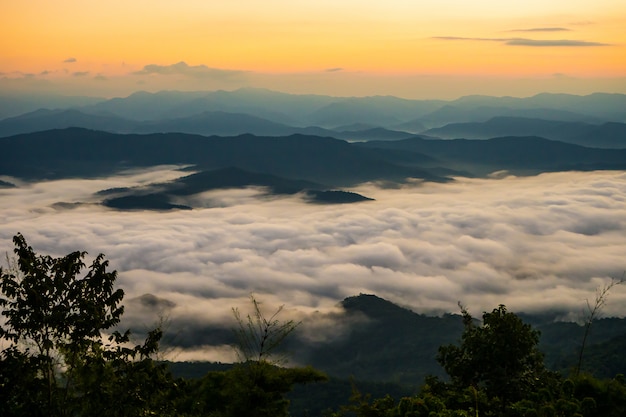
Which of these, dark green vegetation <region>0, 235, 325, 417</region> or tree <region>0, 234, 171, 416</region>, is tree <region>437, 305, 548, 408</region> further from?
tree <region>0, 234, 171, 416</region>

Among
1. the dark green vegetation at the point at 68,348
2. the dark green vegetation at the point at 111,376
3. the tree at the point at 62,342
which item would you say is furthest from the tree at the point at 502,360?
the tree at the point at 62,342

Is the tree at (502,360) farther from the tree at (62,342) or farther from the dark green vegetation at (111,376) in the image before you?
the tree at (62,342)

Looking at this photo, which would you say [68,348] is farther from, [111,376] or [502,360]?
[502,360]

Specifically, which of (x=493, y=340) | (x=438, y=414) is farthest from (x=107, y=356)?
(x=493, y=340)

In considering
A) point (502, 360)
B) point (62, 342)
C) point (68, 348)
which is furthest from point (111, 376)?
point (502, 360)

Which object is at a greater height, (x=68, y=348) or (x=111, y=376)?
(x=68, y=348)

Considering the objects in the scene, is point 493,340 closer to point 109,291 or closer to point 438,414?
point 438,414
